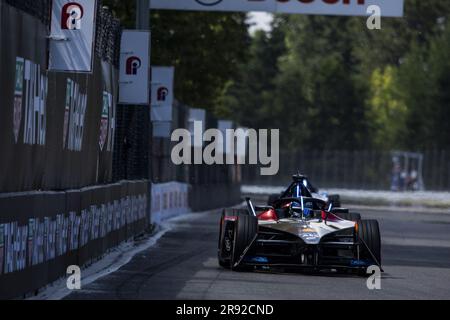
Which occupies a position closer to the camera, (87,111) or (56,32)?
(56,32)

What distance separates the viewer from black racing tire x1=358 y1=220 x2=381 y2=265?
17.7 meters

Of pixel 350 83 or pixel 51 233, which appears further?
pixel 350 83

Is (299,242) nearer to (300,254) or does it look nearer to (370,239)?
(300,254)

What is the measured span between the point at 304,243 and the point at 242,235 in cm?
76

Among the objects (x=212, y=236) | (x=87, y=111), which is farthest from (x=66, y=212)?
(x=212, y=236)

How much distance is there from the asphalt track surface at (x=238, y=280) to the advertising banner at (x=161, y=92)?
612 centimetres

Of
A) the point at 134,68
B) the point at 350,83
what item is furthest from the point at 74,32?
the point at 350,83

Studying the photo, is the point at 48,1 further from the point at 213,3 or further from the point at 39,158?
the point at 213,3

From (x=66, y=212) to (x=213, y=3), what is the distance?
1399 cm

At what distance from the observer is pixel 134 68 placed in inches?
992

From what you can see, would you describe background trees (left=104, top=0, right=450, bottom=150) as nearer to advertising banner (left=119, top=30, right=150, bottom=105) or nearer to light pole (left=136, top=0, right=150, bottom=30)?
light pole (left=136, top=0, right=150, bottom=30)

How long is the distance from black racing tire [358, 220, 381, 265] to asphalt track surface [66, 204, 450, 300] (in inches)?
14.8
